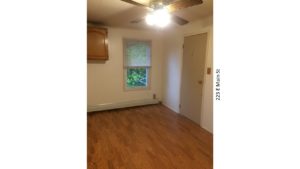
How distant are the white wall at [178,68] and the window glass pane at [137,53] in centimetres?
50

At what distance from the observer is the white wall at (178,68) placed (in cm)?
309

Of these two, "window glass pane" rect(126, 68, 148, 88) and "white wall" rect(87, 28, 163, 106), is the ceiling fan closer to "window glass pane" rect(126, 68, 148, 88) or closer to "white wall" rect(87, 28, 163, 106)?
"white wall" rect(87, 28, 163, 106)

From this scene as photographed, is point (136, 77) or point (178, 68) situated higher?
point (178, 68)

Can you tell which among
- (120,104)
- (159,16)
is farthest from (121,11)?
(120,104)

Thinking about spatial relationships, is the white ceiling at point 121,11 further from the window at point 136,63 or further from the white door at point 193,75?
the window at point 136,63

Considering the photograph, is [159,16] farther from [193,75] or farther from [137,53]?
[137,53]

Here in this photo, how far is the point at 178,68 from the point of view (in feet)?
13.4

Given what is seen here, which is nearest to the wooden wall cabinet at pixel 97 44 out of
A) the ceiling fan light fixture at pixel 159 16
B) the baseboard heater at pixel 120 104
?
the baseboard heater at pixel 120 104

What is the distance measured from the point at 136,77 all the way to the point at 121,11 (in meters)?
2.08

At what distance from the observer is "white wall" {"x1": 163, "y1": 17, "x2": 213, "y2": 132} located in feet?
10.1

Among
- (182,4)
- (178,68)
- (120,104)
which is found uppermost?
(182,4)

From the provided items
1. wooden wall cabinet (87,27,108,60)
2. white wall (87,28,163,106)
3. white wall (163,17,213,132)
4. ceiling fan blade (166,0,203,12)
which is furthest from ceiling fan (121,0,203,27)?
white wall (87,28,163,106)

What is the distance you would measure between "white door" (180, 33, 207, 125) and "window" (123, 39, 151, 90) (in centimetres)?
119
